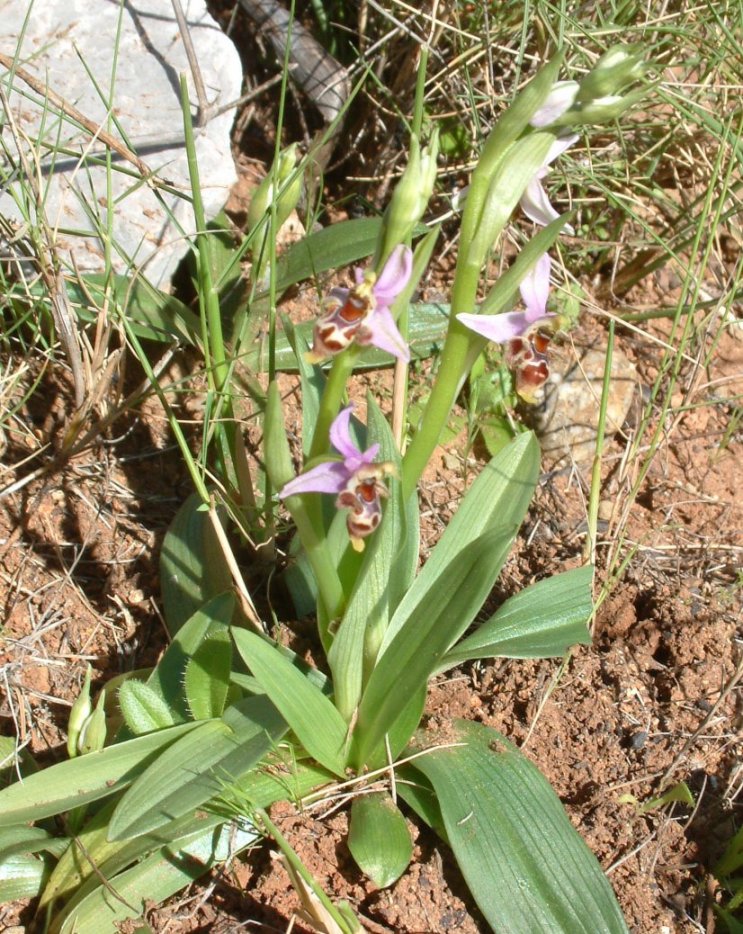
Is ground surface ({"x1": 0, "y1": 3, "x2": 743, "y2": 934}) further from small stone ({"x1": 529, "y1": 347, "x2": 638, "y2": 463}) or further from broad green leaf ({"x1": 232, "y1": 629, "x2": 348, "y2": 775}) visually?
broad green leaf ({"x1": 232, "y1": 629, "x2": 348, "y2": 775})

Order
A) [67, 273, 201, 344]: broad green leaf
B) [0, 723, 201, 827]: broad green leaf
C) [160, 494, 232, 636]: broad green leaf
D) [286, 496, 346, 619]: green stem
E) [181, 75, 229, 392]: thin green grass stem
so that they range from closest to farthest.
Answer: [0, 723, 201, 827]: broad green leaf
[286, 496, 346, 619]: green stem
[181, 75, 229, 392]: thin green grass stem
[160, 494, 232, 636]: broad green leaf
[67, 273, 201, 344]: broad green leaf

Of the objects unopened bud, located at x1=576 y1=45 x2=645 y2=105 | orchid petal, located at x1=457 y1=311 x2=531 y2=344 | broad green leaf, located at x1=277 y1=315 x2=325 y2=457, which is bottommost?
broad green leaf, located at x1=277 y1=315 x2=325 y2=457

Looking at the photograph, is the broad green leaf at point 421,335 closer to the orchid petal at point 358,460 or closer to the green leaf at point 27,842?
the orchid petal at point 358,460

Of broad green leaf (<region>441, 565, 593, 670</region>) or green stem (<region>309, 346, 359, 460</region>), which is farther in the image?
broad green leaf (<region>441, 565, 593, 670</region>)

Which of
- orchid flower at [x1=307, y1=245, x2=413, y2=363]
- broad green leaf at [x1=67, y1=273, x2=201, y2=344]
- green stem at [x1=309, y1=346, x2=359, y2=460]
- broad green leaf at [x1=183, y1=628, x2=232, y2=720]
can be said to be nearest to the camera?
orchid flower at [x1=307, y1=245, x2=413, y2=363]

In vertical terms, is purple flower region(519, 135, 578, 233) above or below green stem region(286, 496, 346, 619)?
above

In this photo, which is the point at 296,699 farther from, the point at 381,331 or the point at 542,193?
the point at 542,193

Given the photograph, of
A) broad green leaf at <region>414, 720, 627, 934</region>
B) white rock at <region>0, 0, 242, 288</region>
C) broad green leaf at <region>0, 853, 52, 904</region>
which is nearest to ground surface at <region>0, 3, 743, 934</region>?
broad green leaf at <region>0, 853, 52, 904</region>
